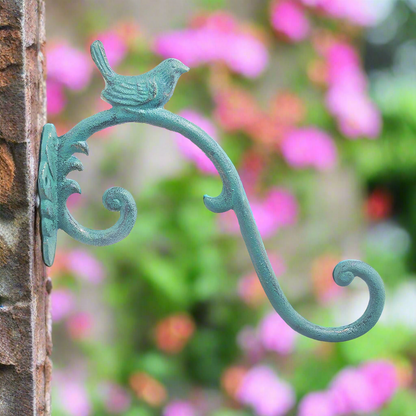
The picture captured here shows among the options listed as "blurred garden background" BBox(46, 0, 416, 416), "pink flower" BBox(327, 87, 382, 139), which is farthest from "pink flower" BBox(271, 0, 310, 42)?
"pink flower" BBox(327, 87, 382, 139)

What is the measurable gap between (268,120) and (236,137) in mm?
124

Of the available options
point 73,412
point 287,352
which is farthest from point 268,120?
point 73,412

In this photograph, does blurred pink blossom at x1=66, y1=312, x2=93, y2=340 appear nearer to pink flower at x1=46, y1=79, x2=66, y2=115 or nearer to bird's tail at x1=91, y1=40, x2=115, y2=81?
pink flower at x1=46, y1=79, x2=66, y2=115

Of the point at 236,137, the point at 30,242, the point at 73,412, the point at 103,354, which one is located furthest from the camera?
the point at 236,137

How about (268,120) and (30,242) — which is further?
(268,120)

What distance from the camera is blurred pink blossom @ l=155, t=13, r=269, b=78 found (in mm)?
1725

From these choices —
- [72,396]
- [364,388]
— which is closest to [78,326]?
[72,396]

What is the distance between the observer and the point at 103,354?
1701mm

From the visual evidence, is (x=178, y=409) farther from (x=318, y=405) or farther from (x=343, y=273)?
(x=343, y=273)

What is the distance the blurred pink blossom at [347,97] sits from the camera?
1843mm

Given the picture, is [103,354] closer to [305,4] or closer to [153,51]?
[153,51]

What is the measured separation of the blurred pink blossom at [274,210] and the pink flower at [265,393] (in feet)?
1.50

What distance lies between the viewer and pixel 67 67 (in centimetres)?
164

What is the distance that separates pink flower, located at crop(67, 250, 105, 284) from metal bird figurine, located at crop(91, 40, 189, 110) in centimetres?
119
